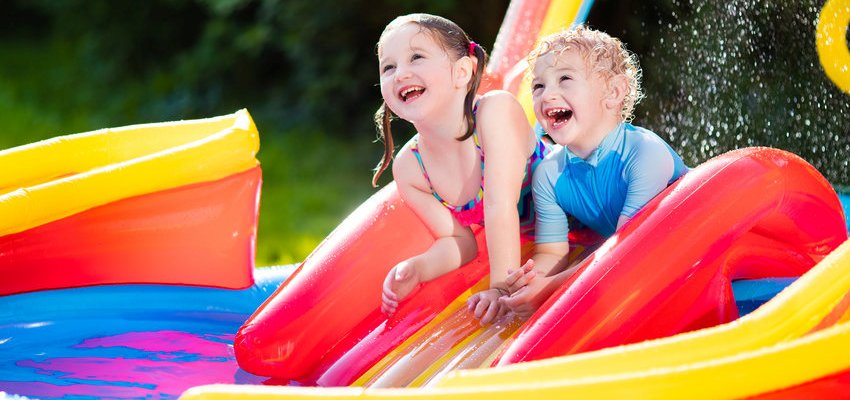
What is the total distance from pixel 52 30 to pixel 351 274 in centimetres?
563

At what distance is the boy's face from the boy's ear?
0.5 inches

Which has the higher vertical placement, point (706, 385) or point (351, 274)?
point (351, 274)

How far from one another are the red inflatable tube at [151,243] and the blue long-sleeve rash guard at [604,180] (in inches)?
35.4

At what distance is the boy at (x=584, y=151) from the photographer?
2.16 m

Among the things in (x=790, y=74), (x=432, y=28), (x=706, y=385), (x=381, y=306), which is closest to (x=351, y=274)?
(x=381, y=306)

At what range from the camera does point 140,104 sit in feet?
18.8

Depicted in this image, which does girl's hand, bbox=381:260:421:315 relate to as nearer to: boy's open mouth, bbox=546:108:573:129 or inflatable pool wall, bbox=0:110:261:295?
boy's open mouth, bbox=546:108:573:129

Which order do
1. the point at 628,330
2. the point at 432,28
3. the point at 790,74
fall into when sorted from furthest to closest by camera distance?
the point at 790,74, the point at 432,28, the point at 628,330

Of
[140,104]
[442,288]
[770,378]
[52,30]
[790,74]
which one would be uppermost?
[52,30]

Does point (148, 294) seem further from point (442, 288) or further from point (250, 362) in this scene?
point (442, 288)

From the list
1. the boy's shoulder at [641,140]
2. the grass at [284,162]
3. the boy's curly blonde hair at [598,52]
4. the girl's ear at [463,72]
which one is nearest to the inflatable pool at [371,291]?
the boy's shoulder at [641,140]

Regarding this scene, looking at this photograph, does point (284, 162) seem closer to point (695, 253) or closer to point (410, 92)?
point (410, 92)

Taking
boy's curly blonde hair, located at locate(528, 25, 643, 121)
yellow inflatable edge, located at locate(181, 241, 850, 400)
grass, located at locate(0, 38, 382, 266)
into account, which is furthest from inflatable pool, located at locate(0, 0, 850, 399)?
grass, located at locate(0, 38, 382, 266)

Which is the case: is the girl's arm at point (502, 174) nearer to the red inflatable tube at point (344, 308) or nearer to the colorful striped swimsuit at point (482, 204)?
the colorful striped swimsuit at point (482, 204)
